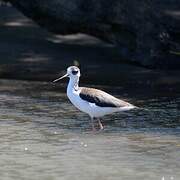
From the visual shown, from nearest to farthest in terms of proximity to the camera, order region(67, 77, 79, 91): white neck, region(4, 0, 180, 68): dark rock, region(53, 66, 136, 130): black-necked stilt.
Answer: region(53, 66, 136, 130): black-necked stilt < region(67, 77, 79, 91): white neck < region(4, 0, 180, 68): dark rock

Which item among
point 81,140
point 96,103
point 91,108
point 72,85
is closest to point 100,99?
point 96,103

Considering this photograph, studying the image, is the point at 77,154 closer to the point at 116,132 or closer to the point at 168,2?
the point at 116,132

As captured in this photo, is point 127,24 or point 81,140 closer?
point 81,140

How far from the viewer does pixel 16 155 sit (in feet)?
32.6

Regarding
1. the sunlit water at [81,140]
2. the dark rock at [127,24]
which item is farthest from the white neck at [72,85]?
the dark rock at [127,24]

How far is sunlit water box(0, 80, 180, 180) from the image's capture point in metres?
9.18

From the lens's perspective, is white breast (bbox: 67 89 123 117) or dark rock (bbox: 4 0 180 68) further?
dark rock (bbox: 4 0 180 68)

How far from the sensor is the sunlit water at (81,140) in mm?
9180

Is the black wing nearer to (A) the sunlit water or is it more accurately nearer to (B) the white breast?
(B) the white breast

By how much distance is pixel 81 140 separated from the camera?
432 inches

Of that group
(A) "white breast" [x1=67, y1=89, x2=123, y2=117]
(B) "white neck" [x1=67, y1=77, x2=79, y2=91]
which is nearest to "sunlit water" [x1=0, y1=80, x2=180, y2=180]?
(A) "white breast" [x1=67, y1=89, x2=123, y2=117]

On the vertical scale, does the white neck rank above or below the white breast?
above

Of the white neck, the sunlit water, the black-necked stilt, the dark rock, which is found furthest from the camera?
the dark rock

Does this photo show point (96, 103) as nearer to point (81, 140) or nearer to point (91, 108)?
point (91, 108)
